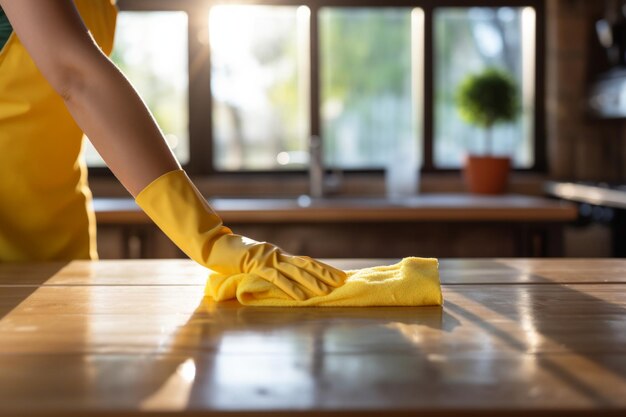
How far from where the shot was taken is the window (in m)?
3.89

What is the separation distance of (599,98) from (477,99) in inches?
20.8

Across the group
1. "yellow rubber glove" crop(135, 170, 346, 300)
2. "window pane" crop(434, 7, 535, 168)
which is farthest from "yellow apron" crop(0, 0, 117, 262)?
"window pane" crop(434, 7, 535, 168)

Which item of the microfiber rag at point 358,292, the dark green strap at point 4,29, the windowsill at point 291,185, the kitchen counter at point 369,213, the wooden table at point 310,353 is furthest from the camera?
the windowsill at point 291,185

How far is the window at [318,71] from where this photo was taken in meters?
3.89

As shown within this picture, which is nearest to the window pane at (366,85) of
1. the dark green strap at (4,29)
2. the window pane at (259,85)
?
the window pane at (259,85)

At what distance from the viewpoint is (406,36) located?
13.0ft

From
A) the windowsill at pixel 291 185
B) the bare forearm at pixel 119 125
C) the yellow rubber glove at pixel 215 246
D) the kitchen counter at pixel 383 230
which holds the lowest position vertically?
the kitchen counter at pixel 383 230

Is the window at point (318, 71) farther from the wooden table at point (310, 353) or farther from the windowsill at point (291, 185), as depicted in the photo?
the wooden table at point (310, 353)

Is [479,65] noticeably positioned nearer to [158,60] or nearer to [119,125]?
[158,60]

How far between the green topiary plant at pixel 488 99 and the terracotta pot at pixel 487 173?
0.19 m

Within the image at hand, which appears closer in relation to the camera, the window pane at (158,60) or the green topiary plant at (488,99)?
the green topiary plant at (488,99)

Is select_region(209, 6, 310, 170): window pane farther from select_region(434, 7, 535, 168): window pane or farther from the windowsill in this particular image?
select_region(434, 7, 535, 168): window pane

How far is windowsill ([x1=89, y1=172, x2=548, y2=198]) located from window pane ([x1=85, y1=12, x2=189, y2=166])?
0.18 meters

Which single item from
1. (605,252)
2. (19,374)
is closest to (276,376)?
(19,374)
